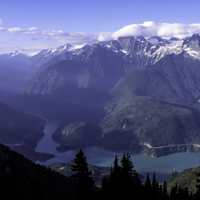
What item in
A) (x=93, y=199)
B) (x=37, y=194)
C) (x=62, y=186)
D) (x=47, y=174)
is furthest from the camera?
(x=47, y=174)

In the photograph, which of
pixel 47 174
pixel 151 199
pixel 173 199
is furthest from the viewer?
pixel 47 174

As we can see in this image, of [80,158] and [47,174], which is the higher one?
[80,158]

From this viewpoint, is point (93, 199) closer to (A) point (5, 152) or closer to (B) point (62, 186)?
(B) point (62, 186)

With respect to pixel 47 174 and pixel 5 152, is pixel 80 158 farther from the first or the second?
pixel 5 152

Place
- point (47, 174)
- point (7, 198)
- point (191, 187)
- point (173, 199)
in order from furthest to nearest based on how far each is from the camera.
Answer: point (191, 187) → point (47, 174) → point (173, 199) → point (7, 198)

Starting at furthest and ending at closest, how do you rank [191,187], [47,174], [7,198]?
[191,187] < [47,174] < [7,198]

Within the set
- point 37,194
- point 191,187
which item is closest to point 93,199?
point 37,194

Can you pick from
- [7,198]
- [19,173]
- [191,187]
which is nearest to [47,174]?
[19,173]

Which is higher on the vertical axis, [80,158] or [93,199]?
[80,158]

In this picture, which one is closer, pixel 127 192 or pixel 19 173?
pixel 127 192
